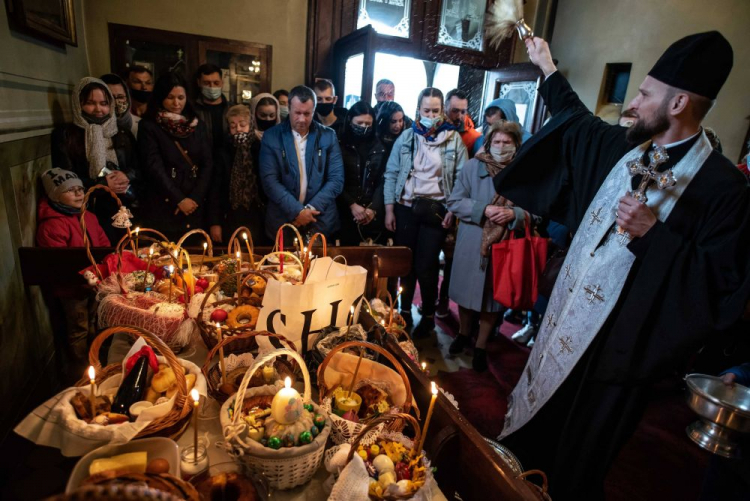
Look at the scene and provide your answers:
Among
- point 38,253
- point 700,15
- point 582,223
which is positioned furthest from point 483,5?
point 38,253

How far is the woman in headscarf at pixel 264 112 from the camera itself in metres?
3.54

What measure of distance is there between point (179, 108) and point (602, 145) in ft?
9.14

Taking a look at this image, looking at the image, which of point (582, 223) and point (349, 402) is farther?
point (582, 223)

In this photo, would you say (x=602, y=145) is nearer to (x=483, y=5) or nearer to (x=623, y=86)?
(x=623, y=86)

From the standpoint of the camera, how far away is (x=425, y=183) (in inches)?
134

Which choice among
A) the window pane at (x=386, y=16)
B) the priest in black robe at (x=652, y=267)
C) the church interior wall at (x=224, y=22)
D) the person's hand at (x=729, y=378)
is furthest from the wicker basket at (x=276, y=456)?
the window pane at (x=386, y=16)

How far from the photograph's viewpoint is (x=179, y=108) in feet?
10.1

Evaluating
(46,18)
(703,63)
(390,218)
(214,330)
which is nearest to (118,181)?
(46,18)

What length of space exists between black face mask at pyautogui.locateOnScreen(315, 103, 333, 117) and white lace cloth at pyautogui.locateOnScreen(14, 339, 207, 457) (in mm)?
3168

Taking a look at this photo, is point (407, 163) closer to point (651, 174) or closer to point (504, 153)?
point (504, 153)

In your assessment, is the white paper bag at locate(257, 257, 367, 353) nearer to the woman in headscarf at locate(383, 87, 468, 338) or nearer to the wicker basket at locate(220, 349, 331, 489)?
the wicker basket at locate(220, 349, 331, 489)

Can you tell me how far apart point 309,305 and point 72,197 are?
190 cm

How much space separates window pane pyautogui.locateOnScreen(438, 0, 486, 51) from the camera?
5191 millimetres

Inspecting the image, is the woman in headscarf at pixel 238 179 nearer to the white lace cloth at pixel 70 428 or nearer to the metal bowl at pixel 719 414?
the white lace cloth at pixel 70 428
